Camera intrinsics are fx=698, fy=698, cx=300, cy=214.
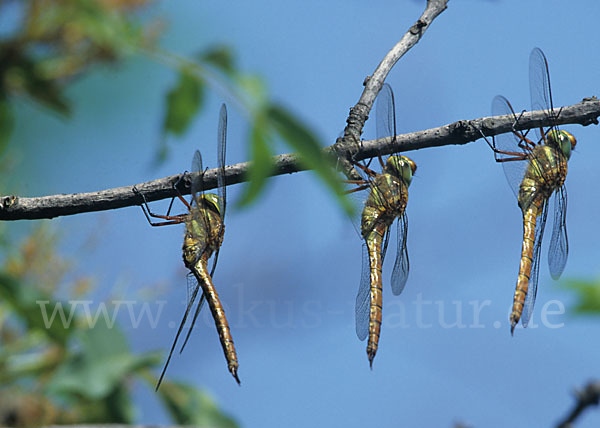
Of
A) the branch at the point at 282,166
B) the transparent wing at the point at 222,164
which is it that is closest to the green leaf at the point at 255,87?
the branch at the point at 282,166

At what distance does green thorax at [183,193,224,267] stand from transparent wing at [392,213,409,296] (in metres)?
0.89

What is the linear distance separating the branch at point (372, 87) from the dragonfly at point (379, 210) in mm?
242

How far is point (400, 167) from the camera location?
9.78ft

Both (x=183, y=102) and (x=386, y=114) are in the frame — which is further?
(x=386, y=114)

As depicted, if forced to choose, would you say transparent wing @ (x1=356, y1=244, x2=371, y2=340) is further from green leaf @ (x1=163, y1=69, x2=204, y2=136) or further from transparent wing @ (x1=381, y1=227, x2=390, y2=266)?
green leaf @ (x1=163, y1=69, x2=204, y2=136)

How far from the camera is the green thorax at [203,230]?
2.86 m

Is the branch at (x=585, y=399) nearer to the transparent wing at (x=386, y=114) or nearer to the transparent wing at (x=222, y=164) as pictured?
the transparent wing at (x=222, y=164)

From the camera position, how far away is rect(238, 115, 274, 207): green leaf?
1047 mm

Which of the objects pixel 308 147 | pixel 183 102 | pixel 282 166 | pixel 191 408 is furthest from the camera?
pixel 282 166

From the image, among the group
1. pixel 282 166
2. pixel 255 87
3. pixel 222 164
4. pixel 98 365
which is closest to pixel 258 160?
pixel 255 87

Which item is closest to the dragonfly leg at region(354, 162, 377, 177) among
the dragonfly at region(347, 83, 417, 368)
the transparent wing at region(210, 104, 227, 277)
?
the dragonfly at region(347, 83, 417, 368)

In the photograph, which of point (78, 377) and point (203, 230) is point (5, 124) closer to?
point (78, 377)

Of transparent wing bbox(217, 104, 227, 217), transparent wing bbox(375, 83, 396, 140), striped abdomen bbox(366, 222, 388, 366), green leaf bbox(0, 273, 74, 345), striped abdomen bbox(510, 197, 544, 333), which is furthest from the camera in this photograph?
striped abdomen bbox(366, 222, 388, 366)

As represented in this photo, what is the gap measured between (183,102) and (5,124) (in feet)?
1.09
